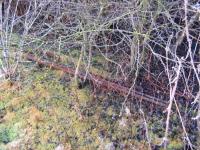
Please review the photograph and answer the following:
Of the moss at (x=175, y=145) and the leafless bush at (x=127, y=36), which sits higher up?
the leafless bush at (x=127, y=36)

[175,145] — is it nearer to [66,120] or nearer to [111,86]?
[111,86]

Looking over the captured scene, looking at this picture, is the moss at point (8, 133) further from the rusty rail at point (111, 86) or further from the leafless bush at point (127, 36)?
the rusty rail at point (111, 86)

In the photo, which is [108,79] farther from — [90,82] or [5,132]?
[5,132]

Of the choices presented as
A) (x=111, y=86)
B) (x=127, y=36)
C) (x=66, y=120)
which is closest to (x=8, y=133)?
(x=66, y=120)

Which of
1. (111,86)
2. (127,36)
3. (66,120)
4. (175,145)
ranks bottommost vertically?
(175,145)

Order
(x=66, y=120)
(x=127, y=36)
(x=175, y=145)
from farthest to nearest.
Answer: (x=127, y=36) → (x=66, y=120) → (x=175, y=145)

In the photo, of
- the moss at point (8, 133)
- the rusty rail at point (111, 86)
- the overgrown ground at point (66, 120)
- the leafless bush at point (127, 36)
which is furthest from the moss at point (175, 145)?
the moss at point (8, 133)

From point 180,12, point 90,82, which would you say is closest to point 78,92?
point 90,82

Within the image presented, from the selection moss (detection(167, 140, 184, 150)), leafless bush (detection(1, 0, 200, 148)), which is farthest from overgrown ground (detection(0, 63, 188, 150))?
leafless bush (detection(1, 0, 200, 148))

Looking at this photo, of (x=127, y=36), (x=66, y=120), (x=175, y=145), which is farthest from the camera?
(x=127, y=36)
